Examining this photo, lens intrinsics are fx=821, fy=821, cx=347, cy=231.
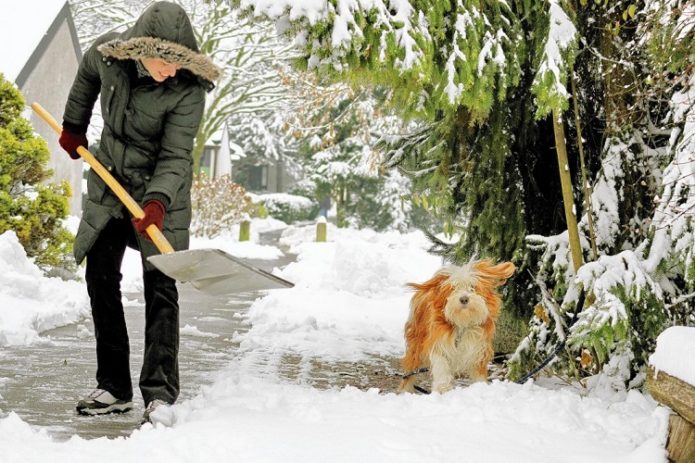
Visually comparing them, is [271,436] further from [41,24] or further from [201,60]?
[41,24]

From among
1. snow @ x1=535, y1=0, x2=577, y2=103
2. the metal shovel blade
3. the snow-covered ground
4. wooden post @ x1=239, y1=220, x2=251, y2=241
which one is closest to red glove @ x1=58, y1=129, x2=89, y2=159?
the metal shovel blade

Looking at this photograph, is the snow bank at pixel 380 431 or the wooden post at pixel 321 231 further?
the wooden post at pixel 321 231

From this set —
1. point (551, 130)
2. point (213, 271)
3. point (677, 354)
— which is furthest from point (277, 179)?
point (677, 354)

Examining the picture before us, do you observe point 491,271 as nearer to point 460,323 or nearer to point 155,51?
point 460,323

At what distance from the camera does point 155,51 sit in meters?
4.10

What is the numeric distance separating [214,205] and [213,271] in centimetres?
2088

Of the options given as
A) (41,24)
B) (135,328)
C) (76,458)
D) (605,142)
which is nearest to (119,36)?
(76,458)

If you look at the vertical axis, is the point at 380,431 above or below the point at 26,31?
below

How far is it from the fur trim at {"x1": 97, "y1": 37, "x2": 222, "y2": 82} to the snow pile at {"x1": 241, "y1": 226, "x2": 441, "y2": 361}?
312cm

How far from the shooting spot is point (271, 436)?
344 cm

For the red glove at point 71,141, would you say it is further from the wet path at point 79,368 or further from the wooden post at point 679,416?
Answer: the wooden post at point 679,416

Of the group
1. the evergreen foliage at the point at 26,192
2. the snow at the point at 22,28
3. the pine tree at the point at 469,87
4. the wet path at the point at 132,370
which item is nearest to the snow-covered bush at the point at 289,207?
the snow at the point at 22,28

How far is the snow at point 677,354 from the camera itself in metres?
3.11

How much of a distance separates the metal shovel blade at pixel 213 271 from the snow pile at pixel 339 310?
2.68 m
